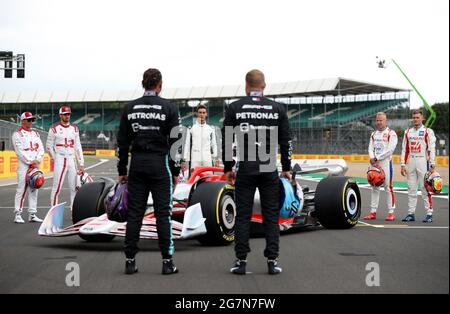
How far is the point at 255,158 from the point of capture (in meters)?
6.10

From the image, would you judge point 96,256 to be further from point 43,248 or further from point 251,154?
point 251,154

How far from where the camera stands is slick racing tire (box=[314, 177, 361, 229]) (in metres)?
9.28

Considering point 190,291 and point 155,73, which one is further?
point 155,73

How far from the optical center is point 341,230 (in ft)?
31.0

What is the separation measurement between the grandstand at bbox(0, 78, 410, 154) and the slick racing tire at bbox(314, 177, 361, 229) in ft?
146

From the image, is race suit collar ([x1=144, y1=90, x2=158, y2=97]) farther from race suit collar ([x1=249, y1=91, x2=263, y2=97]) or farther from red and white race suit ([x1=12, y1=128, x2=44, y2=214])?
red and white race suit ([x1=12, y1=128, x2=44, y2=214])

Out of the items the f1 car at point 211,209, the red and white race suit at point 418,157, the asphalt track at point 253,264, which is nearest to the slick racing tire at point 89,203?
the f1 car at point 211,209

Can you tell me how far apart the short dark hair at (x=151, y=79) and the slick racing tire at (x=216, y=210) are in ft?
6.14

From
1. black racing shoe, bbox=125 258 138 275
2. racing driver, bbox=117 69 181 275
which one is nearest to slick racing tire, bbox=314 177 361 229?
racing driver, bbox=117 69 181 275

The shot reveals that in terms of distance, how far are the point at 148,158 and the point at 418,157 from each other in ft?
20.5
